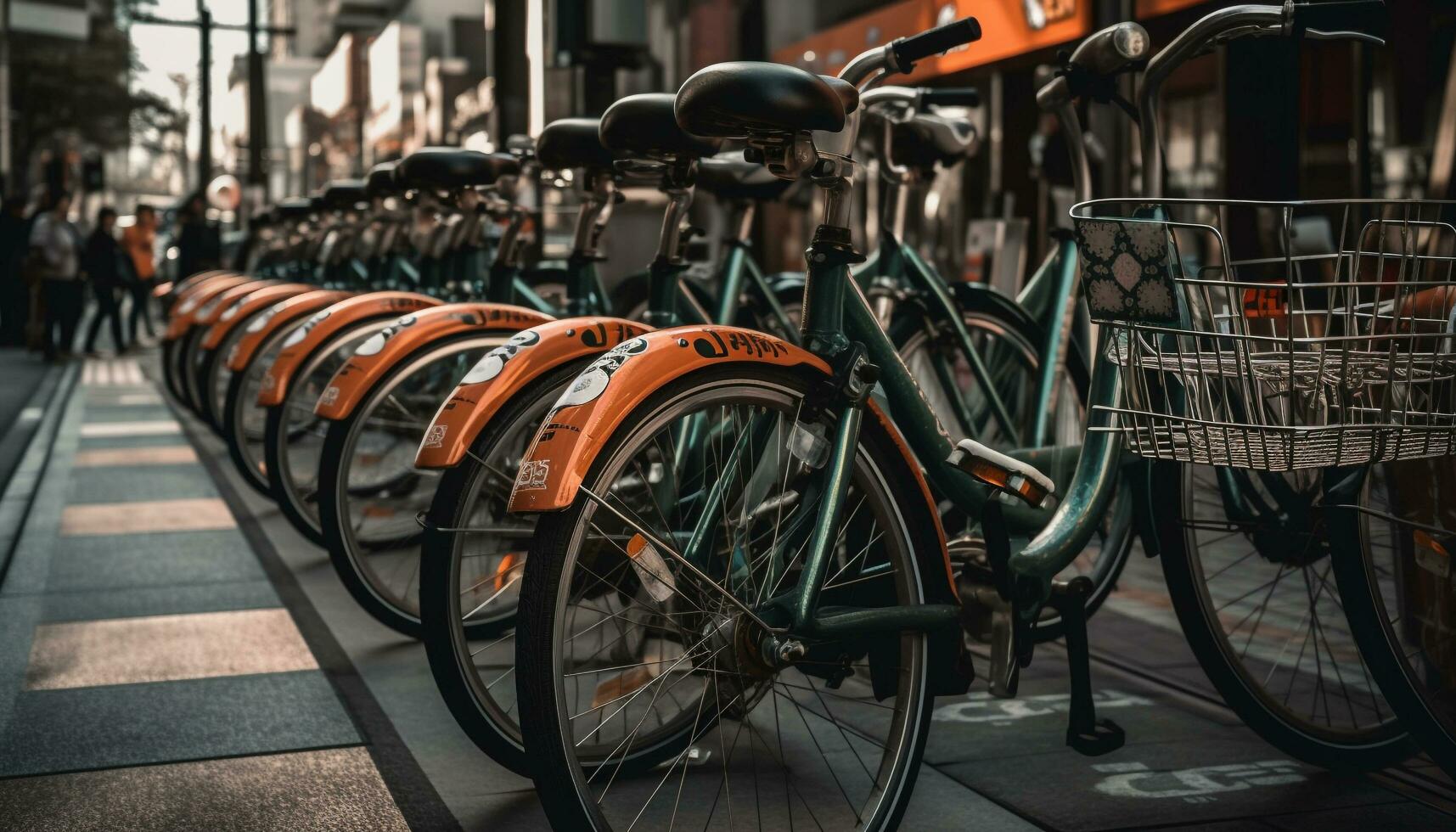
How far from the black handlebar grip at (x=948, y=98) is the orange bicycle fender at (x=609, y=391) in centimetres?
194

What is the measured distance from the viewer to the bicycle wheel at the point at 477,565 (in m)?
3.18

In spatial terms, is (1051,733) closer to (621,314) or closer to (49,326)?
(621,314)

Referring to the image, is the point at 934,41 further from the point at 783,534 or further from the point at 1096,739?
the point at 1096,739

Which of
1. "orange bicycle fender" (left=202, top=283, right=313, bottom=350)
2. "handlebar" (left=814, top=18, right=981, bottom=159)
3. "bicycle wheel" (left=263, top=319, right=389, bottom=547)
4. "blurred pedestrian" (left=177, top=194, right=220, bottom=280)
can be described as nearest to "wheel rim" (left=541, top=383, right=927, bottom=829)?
"handlebar" (left=814, top=18, right=981, bottom=159)

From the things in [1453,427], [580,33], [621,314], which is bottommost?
[1453,427]

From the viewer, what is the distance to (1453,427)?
2660mm

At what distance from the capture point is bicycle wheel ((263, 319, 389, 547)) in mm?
5285

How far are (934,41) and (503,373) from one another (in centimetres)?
108

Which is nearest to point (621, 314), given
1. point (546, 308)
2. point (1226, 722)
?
point (546, 308)

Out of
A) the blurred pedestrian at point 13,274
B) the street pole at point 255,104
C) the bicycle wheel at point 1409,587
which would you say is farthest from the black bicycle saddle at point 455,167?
the street pole at point 255,104

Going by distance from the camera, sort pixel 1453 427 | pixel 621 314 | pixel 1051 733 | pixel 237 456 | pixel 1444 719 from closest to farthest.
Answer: pixel 1453 427 < pixel 1444 719 < pixel 1051 733 < pixel 621 314 < pixel 237 456

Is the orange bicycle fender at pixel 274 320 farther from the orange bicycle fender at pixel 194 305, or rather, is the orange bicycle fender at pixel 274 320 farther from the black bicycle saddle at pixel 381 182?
the orange bicycle fender at pixel 194 305

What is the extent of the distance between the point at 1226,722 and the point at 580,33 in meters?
5.04

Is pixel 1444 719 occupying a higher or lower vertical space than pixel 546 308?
lower
